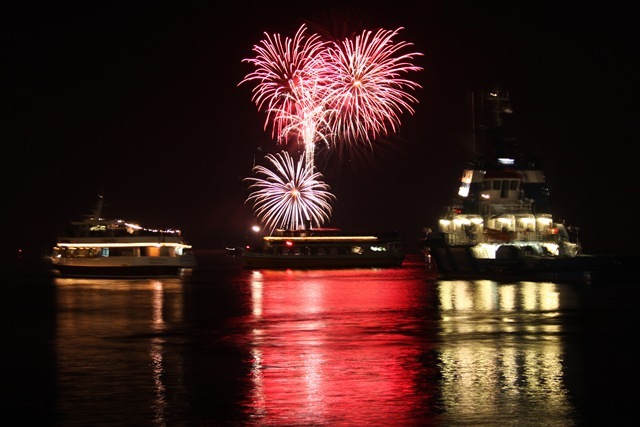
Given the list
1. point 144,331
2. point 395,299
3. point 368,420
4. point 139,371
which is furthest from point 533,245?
point 368,420

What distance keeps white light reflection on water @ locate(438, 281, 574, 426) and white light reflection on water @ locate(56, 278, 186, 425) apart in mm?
7177

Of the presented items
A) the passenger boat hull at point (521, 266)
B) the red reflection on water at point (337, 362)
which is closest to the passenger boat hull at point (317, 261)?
the passenger boat hull at point (521, 266)

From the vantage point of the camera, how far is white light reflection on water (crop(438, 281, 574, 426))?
822 inches

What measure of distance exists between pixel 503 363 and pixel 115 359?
12.2 m

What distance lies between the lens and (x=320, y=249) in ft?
389

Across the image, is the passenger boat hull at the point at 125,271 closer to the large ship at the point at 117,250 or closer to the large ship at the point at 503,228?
the large ship at the point at 117,250

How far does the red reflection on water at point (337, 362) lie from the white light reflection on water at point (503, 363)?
106 centimetres

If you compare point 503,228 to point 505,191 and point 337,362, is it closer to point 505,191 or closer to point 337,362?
point 505,191

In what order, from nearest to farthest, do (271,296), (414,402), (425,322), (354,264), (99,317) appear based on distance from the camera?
(414,402), (425,322), (99,317), (271,296), (354,264)

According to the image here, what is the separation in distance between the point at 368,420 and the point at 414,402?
89.2 inches

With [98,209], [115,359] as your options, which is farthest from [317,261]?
[115,359]

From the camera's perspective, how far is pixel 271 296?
63.8 meters

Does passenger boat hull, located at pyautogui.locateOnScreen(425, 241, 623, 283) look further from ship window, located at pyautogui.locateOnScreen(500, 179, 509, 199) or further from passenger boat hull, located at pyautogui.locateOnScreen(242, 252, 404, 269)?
passenger boat hull, located at pyautogui.locateOnScreen(242, 252, 404, 269)

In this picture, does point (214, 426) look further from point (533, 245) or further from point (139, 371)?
point (533, 245)
